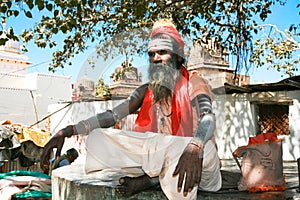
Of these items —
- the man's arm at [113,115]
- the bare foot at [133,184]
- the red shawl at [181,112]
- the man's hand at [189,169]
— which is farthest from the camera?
the man's arm at [113,115]

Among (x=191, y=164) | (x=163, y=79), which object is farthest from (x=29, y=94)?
(x=191, y=164)

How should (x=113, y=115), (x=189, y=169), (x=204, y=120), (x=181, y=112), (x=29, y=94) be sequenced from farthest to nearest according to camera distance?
(x=29, y=94) < (x=113, y=115) < (x=181, y=112) < (x=204, y=120) < (x=189, y=169)

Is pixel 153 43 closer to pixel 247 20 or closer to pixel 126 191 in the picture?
pixel 126 191

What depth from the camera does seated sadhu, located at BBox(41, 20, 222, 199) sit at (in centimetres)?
233

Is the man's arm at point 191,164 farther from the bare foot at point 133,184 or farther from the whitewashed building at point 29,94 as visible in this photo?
the whitewashed building at point 29,94

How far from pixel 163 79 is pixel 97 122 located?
0.62m

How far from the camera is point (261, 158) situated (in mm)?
2838

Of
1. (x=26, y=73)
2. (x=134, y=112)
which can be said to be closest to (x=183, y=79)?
(x=134, y=112)

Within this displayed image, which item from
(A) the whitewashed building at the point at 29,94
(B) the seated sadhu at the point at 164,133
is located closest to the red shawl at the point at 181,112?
(B) the seated sadhu at the point at 164,133

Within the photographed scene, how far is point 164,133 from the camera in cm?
285

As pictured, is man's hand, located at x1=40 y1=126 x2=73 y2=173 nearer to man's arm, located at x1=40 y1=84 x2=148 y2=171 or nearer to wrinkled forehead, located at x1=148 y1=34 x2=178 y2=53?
man's arm, located at x1=40 y1=84 x2=148 y2=171

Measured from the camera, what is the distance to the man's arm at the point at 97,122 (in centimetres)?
291

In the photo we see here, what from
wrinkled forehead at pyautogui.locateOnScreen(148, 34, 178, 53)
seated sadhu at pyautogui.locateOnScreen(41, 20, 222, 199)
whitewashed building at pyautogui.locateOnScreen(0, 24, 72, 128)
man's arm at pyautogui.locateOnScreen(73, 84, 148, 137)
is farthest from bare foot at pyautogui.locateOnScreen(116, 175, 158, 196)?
whitewashed building at pyautogui.locateOnScreen(0, 24, 72, 128)

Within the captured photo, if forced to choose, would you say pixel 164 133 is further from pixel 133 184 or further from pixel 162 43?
pixel 162 43
